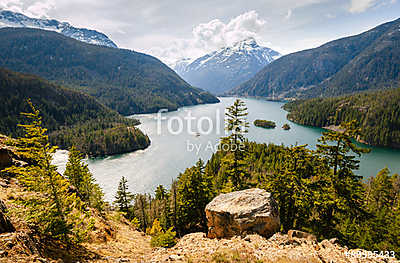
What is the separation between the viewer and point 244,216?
48.7 feet

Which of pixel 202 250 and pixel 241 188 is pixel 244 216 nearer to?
pixel 202 250

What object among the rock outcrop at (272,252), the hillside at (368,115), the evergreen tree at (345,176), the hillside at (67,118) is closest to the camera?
the rock outcrop at (272,252)

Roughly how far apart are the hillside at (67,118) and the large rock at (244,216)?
10039 centimetres

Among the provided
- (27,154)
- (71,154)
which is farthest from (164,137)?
(27,154)

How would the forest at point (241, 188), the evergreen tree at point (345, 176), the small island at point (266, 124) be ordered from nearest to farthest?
the forest at point (241, 188), the evergreen tree at point (345, 176), the small island at point (266, 124)

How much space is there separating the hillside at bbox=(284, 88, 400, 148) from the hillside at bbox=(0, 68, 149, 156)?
125 m

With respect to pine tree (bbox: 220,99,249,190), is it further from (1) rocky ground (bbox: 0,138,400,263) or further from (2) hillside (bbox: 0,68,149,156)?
(2) hillside (bbox: 0,68,149,156)

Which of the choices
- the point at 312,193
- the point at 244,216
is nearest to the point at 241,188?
the point at 312,193

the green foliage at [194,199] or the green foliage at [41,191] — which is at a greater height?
the green foliage at [41,191]

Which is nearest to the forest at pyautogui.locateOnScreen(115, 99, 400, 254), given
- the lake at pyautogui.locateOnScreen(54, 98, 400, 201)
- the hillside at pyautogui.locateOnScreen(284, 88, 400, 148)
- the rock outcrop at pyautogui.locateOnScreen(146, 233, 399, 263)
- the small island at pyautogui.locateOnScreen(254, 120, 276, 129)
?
the rock outcrop at pyautogui.locateOnScreen(146, 233, 399, 263)

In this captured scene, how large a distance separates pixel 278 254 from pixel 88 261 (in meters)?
11.0

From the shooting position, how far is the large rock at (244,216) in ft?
47.6

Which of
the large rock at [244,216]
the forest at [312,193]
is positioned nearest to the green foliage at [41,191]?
the large rock at [244,216]

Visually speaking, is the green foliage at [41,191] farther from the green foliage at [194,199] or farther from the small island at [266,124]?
the small island at [266,124]
